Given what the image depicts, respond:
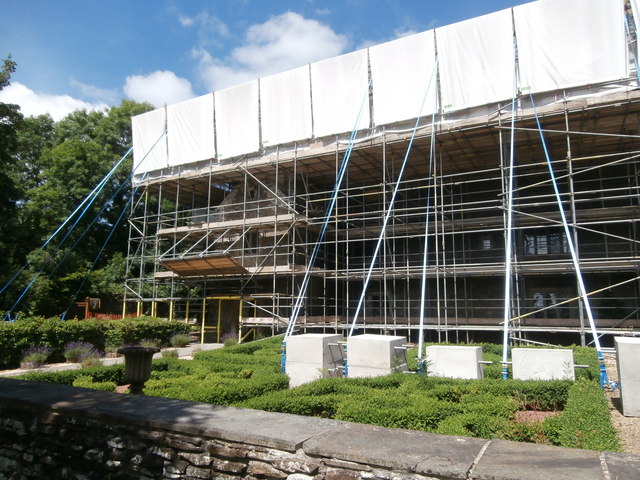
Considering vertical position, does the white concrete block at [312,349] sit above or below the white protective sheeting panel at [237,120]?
below

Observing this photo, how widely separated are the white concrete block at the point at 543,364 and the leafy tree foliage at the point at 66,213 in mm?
20902

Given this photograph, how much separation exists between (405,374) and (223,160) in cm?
1586

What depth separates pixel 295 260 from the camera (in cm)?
2066

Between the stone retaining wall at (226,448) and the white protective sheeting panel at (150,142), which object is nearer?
the stone retaining wall at (226,448)

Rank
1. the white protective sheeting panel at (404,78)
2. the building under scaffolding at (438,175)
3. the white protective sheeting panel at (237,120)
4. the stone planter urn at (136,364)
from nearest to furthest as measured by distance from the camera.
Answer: the stone planter urn at (136,364) → the building under scaffolding at (438,175) → the white protective sheeting panel at (404,78) → the white protective sheeting panel at (237,120)

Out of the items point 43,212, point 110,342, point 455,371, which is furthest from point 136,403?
point 43,212

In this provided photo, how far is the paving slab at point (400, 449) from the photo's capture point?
2.80 m

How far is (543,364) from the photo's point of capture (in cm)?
830

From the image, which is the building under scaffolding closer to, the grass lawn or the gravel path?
the grass lawn

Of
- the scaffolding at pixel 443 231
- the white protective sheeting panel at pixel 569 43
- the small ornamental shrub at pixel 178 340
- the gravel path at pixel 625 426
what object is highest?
the white protective sheeting panel at pixel 569 43

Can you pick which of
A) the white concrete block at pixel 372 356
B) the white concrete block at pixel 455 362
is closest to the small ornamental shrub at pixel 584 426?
the white concrete block at pixel 455 362

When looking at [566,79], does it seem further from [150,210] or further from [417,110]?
[150,210]

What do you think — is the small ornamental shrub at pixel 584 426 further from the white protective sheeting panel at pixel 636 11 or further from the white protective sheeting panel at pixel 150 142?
the white protective sheeting panel at pixel 150 142

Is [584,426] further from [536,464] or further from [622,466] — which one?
[536,464]
